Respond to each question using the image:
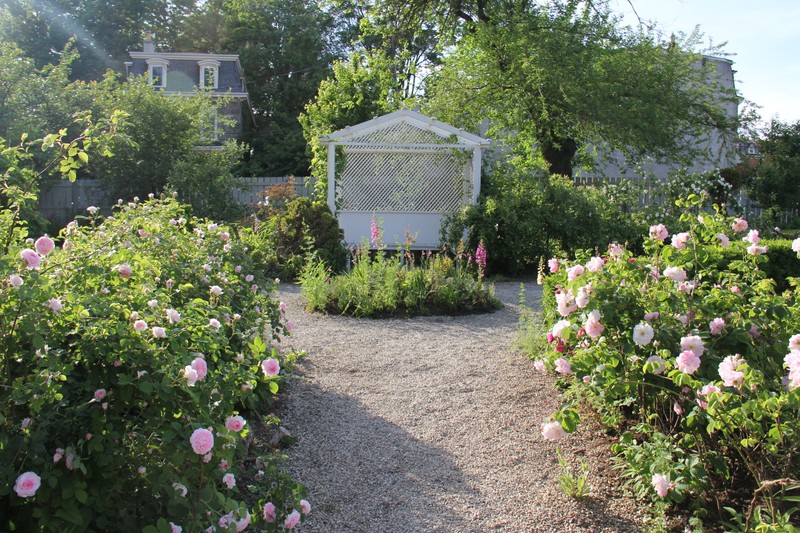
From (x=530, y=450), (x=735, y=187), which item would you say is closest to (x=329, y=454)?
(x=530, y=450)

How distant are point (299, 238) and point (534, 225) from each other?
349 cm

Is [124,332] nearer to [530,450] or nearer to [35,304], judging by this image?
[35,304]

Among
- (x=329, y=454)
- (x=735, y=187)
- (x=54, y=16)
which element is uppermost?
(x=54, y=16)

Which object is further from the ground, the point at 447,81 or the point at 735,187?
the point at 447,81

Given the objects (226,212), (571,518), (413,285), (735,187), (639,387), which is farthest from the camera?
(735,187)

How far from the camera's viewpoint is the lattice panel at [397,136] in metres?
11.8

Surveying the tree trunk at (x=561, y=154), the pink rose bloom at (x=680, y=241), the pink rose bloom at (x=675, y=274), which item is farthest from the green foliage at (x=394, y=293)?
the tree trunk at (x=561, y=154)

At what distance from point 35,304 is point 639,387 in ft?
8.19

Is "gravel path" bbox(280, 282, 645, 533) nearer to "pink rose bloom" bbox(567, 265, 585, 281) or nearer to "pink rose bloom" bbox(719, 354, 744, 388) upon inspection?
"pink rose bloom" bbox(719, 354, 744, 388)

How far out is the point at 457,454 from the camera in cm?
343

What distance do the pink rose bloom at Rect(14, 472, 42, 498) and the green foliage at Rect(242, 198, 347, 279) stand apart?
7.55 metres

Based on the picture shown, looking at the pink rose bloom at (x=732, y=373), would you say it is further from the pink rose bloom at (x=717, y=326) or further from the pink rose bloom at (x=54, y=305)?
the pink rose bloom at (x=54, y=305)

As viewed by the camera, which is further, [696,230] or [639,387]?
[696,230]

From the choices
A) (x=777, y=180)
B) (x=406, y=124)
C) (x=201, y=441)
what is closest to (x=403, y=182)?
(x=406, y=124)
